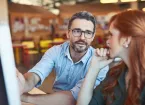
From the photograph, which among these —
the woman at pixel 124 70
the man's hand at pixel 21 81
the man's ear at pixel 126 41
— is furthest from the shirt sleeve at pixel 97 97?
the man's hand at pixel 21 81

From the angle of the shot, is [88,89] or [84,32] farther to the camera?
[84,32]

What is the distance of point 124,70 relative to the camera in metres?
1.44

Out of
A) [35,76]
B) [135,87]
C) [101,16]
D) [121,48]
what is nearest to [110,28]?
[121,48]

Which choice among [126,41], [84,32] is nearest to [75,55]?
[84,32]

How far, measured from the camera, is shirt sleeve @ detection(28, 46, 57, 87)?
1909mm

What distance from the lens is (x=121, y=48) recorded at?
1.34m

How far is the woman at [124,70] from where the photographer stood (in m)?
1.29

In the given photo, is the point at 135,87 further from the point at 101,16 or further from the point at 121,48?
the point at 101,16

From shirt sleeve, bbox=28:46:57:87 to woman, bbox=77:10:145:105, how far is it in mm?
487

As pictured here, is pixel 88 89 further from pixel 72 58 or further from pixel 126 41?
pixel 72 58

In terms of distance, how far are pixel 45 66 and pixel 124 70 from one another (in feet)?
2.26

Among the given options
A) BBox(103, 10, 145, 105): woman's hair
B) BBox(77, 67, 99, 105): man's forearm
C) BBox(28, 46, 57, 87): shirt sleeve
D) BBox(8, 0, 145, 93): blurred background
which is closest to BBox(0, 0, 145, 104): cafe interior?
BBox(8, 0, 145, 93): blurred background

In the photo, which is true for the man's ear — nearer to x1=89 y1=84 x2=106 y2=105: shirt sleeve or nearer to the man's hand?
x1=89 y1=84 x2=106 y2=105: shirt sleeve

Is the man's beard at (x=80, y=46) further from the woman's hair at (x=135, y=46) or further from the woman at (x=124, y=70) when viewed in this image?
the woman's hair at (x=135, y=46)
